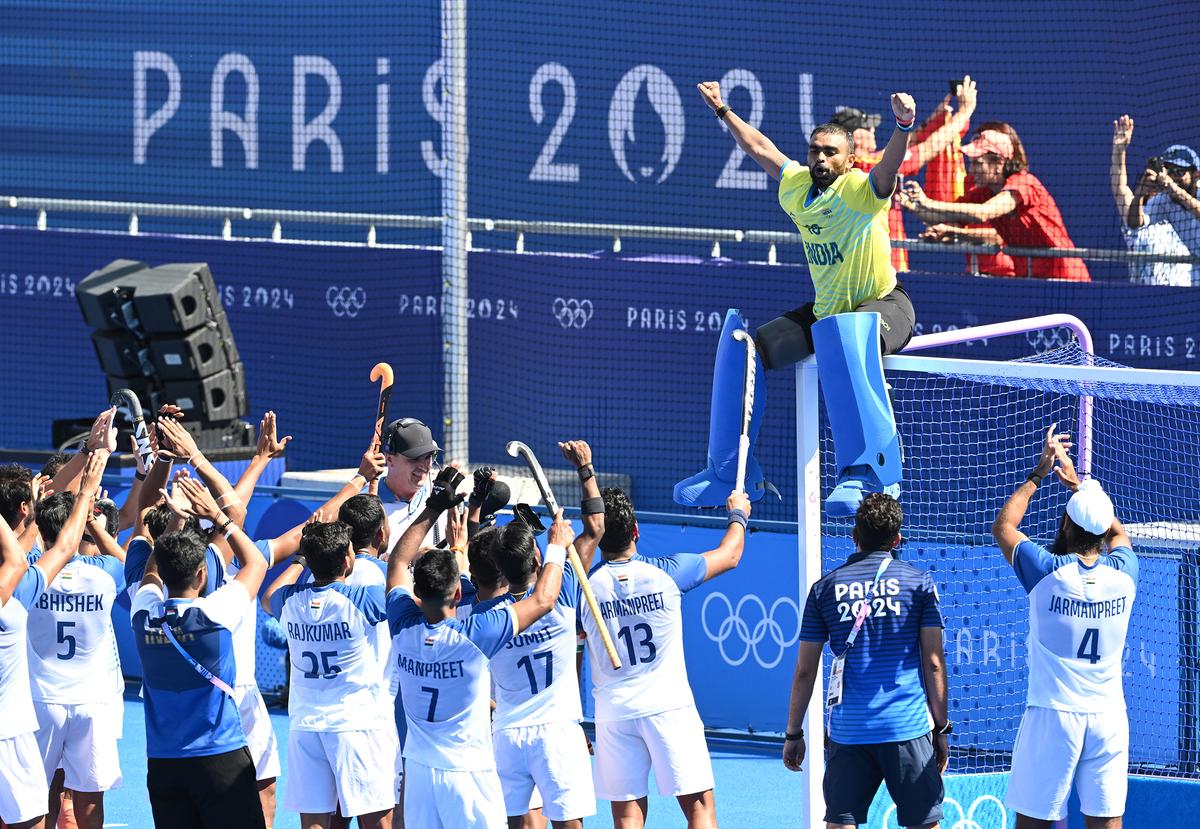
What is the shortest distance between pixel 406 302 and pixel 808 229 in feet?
22.3

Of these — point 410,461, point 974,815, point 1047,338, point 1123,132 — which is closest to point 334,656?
point 410,461

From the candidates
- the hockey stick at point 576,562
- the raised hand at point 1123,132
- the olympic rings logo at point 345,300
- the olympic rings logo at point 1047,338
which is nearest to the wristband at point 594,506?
the hockey stick at point 576,562

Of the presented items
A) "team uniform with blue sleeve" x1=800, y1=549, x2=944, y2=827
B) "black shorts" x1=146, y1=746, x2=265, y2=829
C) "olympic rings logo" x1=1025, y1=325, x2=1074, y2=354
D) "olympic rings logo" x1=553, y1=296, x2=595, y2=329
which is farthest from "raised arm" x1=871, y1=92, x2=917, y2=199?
"olympic rings logo" x1=553, y1=296, x2=595, y2=329

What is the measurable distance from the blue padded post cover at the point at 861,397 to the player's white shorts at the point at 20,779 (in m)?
3.58

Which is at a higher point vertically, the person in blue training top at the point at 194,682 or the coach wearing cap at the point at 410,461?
the coach wearing cap at the point at 410,461

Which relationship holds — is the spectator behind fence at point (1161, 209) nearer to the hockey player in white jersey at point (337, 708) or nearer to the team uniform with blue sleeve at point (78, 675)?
the hockey player in white jersey at point (337, 708)

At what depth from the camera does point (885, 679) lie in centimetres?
670

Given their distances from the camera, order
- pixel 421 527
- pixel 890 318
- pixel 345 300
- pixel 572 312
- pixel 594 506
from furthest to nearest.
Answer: pixel 345 300, pixel 572 312, pixel 890 318, pixel 594 506, pixel 421 527

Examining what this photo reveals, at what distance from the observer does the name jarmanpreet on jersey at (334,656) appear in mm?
6898

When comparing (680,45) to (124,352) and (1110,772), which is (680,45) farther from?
(1110,772)

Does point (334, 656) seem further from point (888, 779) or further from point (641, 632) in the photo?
point (888, 779)

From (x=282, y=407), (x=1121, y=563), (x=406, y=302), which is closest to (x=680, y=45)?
(x=406, y=302)

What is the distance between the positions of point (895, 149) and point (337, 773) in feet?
11.0

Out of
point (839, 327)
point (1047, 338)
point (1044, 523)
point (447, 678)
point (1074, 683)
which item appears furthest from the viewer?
point (1047, 338)
